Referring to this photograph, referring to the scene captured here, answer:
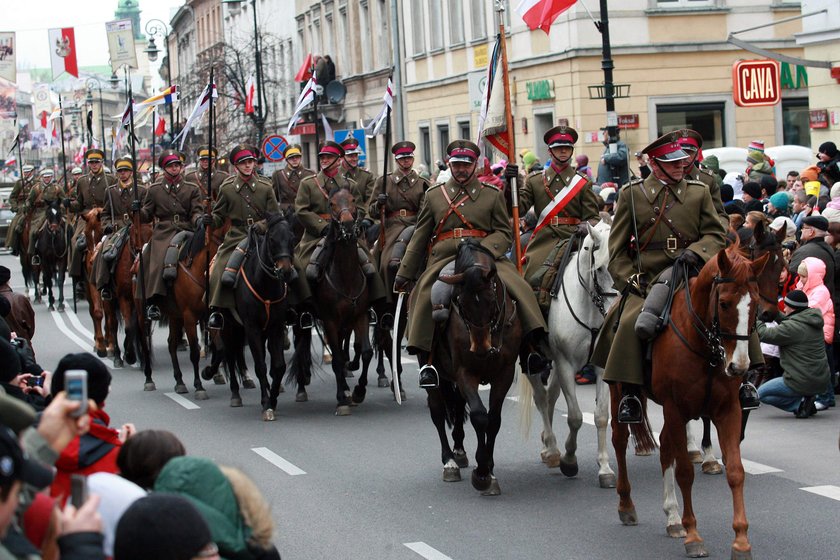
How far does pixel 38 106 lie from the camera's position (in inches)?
3201

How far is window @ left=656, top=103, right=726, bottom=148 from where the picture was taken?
3503 cm

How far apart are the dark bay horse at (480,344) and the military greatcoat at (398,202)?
5.43m

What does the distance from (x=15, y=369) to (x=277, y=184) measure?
1201 centimetres

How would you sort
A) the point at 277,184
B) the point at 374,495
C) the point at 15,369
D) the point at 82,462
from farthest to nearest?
the point at 277,184
the point at 374,495
the point at 15,369
the point at 82,462

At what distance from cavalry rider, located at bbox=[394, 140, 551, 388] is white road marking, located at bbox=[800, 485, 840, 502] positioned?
2136mm

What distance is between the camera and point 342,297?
592 inches

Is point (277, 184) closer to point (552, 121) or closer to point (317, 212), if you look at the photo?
point (317, 212)

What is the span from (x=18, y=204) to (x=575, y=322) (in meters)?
25.6

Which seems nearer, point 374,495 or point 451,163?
point 374,495

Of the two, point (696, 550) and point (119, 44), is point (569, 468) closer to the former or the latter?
point (696, 550)

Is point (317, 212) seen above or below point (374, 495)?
above

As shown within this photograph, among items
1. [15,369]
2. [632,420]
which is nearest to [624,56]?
[632,420]

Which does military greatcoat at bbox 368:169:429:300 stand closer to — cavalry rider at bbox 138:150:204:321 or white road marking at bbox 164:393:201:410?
cavalry rider at bbox 138:150:204:321

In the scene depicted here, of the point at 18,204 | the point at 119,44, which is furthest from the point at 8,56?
the point at 18,204
